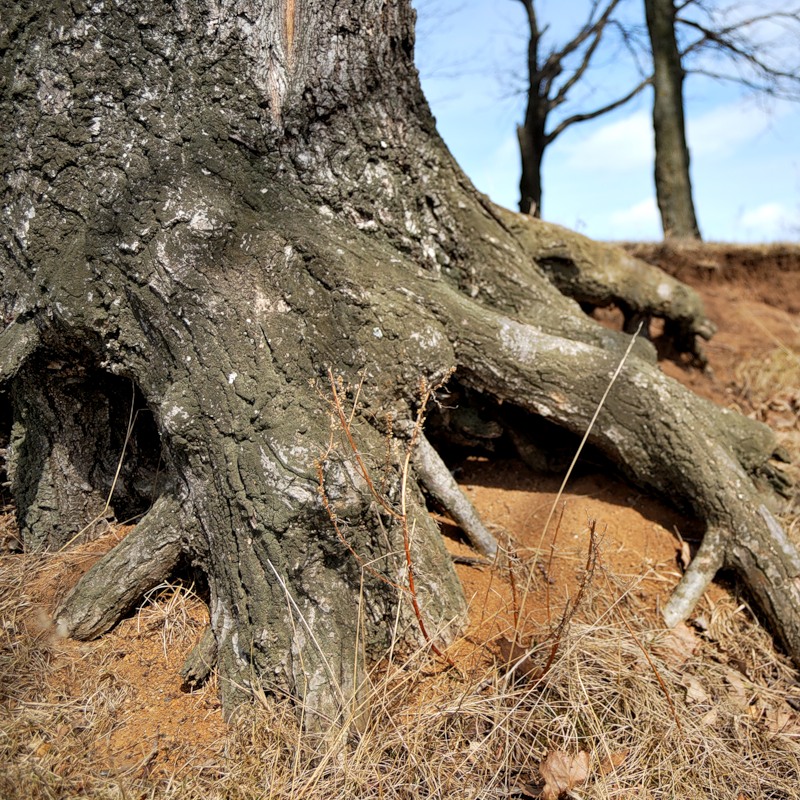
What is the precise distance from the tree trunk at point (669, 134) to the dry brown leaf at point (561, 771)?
9701mm

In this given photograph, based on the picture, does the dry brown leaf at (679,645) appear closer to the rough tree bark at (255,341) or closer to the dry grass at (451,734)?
the dry grass at (451,734)

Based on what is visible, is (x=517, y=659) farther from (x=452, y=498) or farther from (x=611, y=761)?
(x=452, y=498)

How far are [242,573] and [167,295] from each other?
1012 millimetres

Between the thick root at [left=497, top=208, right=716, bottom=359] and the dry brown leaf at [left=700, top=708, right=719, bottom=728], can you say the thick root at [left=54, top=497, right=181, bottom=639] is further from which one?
the thick root at [left=497, top=208, right=716, bottom=359]

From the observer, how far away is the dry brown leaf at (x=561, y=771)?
6.82 feet

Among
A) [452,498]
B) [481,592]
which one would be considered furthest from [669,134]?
[481,592]

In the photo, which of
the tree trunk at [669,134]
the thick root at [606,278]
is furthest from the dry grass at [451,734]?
the tree trunk at [669,134]

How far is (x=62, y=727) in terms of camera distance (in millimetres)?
2205

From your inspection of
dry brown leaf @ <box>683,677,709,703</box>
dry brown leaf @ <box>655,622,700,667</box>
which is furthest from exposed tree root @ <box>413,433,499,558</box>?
dry brown leaf @ <box>683,677,709,703</box>

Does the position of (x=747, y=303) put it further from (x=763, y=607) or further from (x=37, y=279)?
(x=37, y=279)

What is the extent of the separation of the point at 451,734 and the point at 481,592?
64 cm

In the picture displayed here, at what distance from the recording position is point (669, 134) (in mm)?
10570

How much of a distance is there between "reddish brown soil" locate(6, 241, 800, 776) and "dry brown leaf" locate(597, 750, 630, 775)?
0.52 metres

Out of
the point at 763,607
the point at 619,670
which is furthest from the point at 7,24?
the point at 763,607
